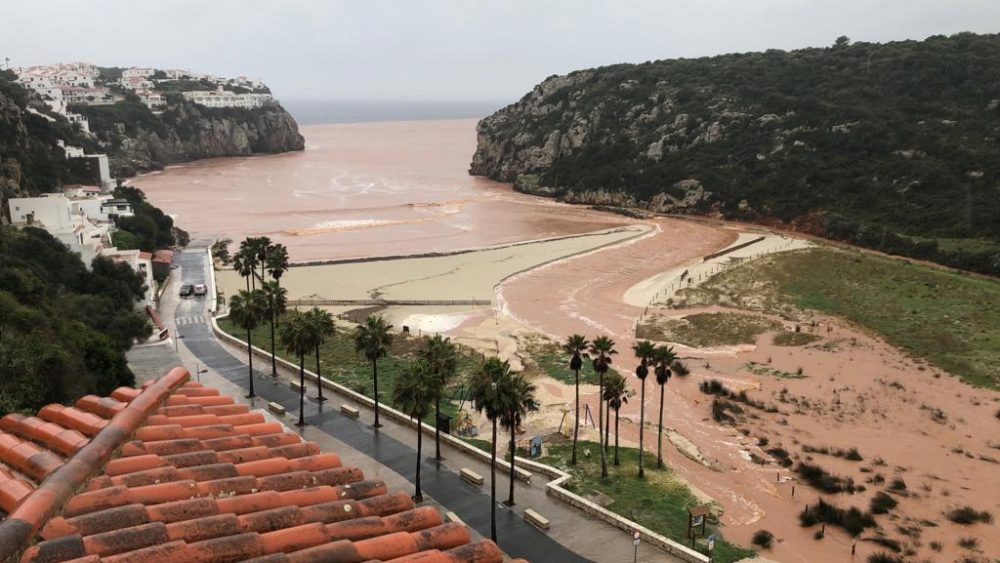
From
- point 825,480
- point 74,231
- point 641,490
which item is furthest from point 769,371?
point 74,231

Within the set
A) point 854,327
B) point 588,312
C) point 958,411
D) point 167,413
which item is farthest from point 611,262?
point 167,413

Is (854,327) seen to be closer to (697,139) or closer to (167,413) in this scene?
(167,413)

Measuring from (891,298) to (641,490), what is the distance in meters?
40.5

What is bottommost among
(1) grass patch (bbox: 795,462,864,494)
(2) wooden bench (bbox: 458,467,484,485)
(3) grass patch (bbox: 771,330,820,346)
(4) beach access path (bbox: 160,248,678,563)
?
(1) grass patch (bbox: 795,462,864,494)

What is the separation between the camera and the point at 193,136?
574ft

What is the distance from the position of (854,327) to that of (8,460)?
49839 mm

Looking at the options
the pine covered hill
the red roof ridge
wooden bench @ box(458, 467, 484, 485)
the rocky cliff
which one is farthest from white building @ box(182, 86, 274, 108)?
the red roof ridge

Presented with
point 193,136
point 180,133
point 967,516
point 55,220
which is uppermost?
point 180,133

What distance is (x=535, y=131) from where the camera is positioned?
14162cm

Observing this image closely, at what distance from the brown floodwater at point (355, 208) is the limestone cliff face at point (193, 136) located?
5902mm

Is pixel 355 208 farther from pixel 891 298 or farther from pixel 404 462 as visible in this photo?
pixel 404 462

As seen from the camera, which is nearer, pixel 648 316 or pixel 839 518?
pixel 839 518

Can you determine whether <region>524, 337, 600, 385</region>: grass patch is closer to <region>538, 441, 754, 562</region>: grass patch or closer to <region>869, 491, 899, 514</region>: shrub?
<region>538, 441, 754, 562</region>: grass patch

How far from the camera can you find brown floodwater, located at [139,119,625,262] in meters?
85.1
